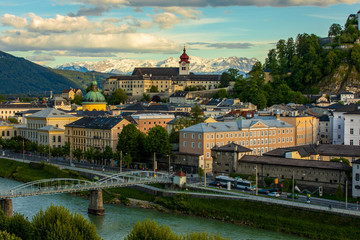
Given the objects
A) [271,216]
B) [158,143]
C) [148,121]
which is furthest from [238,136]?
[271,216]

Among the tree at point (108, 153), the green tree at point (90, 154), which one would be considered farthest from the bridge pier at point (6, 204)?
the green tree at point (90, 154)

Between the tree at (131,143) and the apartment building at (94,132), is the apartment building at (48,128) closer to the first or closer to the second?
the apartment building at (94,132)

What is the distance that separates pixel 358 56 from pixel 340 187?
68.1m

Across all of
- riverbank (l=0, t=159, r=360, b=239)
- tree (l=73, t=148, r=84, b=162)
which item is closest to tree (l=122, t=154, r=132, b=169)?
riverbank (l=0, t=159, r=360, b=239)

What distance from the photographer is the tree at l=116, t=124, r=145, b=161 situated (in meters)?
61.4

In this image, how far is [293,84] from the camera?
4375 inches

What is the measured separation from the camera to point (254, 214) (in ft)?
133

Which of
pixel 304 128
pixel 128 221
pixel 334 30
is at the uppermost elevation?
pixel 334 30

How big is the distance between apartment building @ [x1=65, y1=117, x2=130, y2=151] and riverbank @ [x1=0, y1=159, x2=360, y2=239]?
16.4 metres

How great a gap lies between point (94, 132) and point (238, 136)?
2008 cm

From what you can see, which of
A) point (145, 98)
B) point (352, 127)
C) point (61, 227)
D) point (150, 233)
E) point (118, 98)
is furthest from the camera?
point (145, 98)

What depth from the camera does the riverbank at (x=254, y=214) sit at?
1443 inches

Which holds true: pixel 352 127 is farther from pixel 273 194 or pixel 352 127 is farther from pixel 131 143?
pixel 131 143

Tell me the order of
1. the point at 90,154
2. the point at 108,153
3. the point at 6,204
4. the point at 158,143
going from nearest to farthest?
the point at 6,204, the point at 158,143, the point at 108,153, the point at 90,154
